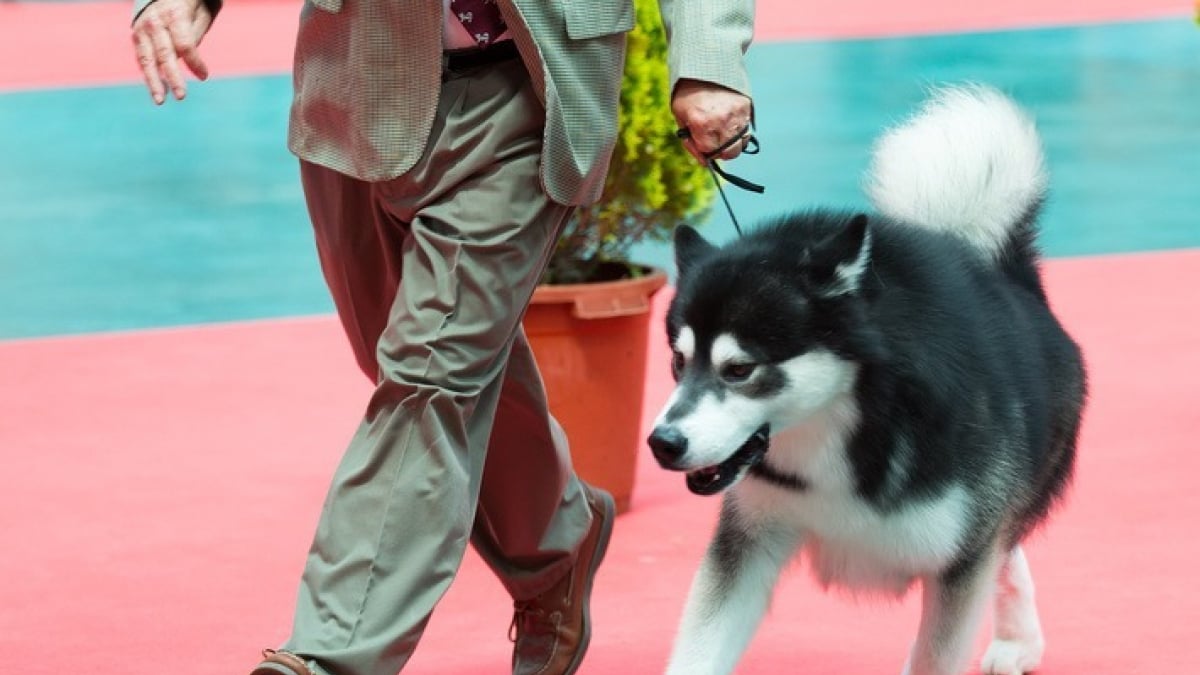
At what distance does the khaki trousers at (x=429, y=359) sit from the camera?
9.05 feet

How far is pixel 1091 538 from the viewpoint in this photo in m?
4.36

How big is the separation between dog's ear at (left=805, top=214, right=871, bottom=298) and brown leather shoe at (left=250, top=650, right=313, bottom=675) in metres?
0.96

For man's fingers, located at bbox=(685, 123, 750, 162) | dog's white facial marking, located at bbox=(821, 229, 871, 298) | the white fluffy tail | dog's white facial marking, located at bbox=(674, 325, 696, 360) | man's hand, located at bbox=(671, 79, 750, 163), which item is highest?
man's hand, located at bbox=(671, 79, 750, 163)

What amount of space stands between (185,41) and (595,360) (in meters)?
1.79

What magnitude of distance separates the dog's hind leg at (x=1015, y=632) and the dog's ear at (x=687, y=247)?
1001 mm

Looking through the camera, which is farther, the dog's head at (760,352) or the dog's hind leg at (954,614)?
the dog's hind leg at (954,614)

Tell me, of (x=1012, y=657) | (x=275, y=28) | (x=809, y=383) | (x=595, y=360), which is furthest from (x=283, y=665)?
(x=275, y=28)

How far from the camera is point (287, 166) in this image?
10.9 meters

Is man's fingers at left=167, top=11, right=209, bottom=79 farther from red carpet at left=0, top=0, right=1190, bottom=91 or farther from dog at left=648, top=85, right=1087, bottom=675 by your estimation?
Result: red carpet at left=0, top=0, right=1190, bottom=91

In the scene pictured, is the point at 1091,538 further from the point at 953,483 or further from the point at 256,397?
the point at 256,397

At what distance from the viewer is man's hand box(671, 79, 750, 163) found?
110 inches

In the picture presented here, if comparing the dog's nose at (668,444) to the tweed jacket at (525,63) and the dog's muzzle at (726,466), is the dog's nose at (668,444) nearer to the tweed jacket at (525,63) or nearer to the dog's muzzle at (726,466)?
the dog's muzzle at (726,466)

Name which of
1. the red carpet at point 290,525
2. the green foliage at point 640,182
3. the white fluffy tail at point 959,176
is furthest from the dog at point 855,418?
the green foliage at point 640,182

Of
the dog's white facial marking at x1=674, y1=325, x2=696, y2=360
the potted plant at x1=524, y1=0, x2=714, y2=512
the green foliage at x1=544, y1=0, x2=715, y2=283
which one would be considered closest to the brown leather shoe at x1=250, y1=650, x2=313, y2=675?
the dog's white facial marking at x1=674, y1=325, x2=696, y2=360
